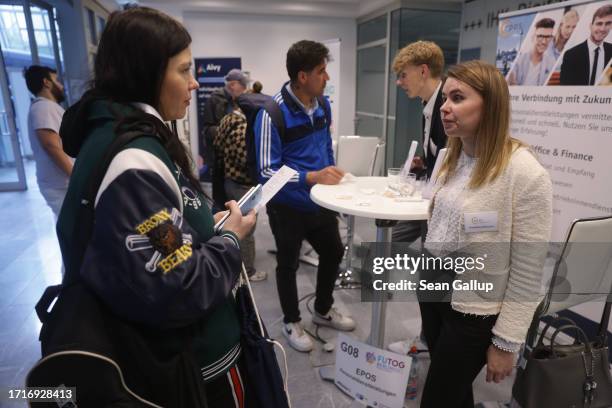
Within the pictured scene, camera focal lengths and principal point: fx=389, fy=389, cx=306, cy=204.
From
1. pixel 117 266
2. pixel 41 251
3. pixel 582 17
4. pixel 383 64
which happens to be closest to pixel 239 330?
pixel 117 266

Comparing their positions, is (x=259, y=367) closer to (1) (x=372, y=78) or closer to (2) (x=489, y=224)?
(2) (x=489, y=224)

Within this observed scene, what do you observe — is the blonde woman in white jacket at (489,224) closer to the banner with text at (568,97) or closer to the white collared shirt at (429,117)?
the white collared shirt at (429,117)

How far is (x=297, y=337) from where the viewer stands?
227 cm

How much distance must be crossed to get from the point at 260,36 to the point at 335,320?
5890 millimetres

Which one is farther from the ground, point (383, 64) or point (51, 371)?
point (383, 64)

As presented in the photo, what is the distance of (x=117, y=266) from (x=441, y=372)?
1049mm

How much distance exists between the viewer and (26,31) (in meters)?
5.69

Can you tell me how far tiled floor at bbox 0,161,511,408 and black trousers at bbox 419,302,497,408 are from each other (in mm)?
623

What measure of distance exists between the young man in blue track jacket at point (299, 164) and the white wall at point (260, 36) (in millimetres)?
5200

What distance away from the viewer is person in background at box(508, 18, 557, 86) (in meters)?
2.14

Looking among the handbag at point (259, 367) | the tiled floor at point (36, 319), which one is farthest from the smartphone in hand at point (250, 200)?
the tiled floor at point (36, 319)

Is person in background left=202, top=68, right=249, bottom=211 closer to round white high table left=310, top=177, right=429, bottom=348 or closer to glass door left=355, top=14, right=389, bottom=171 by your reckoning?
round white high table left=310, top=177, right=429, bottom=348

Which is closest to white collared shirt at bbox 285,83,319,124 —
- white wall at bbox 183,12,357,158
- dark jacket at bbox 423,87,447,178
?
dark jacket at bbox 423,87,447,178

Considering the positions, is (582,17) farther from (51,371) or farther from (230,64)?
(230,64)
